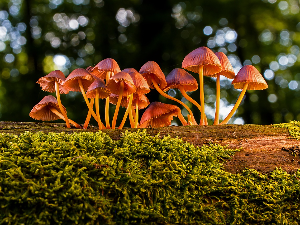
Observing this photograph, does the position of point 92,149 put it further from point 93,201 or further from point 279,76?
point 279,76

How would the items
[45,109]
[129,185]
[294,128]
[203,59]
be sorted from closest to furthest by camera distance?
1. [129,185]
2. [294,128]
3. [203,59]
4. [45,109]

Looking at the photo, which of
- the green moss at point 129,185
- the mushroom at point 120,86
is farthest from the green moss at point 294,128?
the mushroom at point 120,86

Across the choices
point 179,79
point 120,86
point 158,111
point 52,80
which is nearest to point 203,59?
point 179,79

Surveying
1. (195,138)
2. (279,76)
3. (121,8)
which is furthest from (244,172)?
(279,76)

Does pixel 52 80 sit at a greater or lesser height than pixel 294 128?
greater

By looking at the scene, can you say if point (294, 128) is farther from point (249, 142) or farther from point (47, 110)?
point (47, 110)

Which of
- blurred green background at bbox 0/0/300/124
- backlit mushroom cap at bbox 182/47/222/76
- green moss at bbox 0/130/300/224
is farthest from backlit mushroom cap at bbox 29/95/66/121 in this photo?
blurred green background at bbox 0/0/300/124
